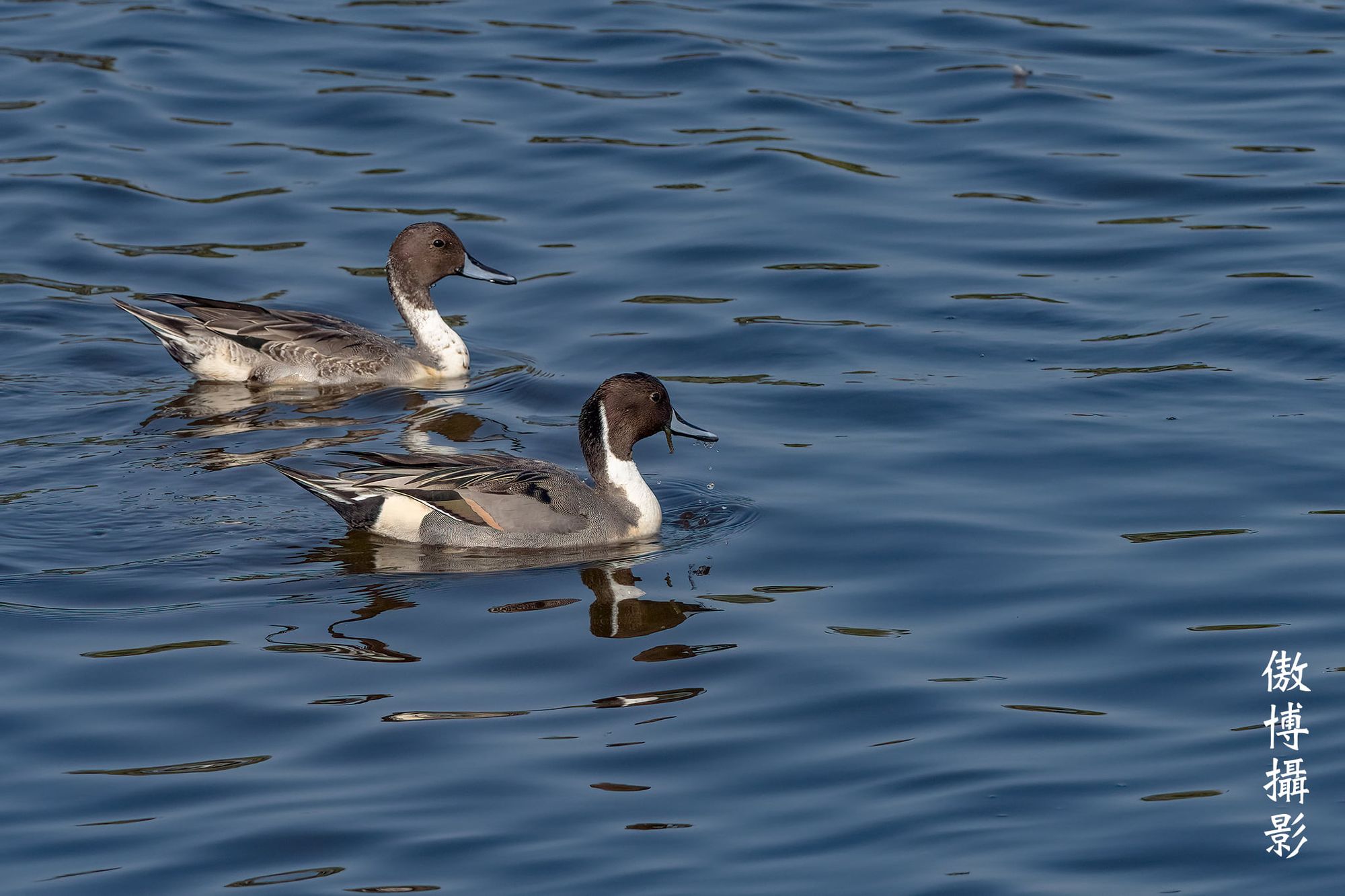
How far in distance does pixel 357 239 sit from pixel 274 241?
23.4 inches

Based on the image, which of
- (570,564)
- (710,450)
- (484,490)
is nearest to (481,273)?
(710,450)

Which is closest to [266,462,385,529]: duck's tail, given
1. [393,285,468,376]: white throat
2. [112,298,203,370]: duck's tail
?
[112,298,203,370]: duck's tail

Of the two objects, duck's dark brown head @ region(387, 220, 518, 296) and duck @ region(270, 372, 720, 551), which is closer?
duck @ region(270, 372, 720, 551)

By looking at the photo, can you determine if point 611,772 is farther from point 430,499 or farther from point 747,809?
point 430,499

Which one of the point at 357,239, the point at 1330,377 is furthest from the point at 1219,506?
the point at 357,239

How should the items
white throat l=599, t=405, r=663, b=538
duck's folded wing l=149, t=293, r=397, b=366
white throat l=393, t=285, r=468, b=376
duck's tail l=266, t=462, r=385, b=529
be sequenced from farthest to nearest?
white throat l=393, t=285, r=468, b=376
duck's folded wing l=149, t=293, r=397, b=366
white throat l=599, t=405, r=663, b=538
duck's tail l=266, t=462, r=385, b=529

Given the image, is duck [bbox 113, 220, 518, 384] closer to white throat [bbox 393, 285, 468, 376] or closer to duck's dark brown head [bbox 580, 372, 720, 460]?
white throat [bbox 393, 285, 468, 376]

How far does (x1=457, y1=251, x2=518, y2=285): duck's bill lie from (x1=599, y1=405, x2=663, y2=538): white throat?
10.9ft

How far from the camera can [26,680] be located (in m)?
7.69

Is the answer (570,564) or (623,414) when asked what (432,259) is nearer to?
(623,414)

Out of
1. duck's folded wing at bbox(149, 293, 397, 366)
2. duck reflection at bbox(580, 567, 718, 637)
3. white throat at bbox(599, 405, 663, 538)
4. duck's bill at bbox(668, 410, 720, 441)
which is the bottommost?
duck reflection at bbox(580, 567, 718, 637)

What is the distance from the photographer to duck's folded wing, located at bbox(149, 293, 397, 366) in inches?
468

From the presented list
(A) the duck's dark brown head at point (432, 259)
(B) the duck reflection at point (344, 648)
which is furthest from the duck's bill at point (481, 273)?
(B) the duck reflection at point (344, 648)

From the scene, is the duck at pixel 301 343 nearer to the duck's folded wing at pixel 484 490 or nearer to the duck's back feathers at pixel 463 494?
the duck's back feathers at pixel 463 494
